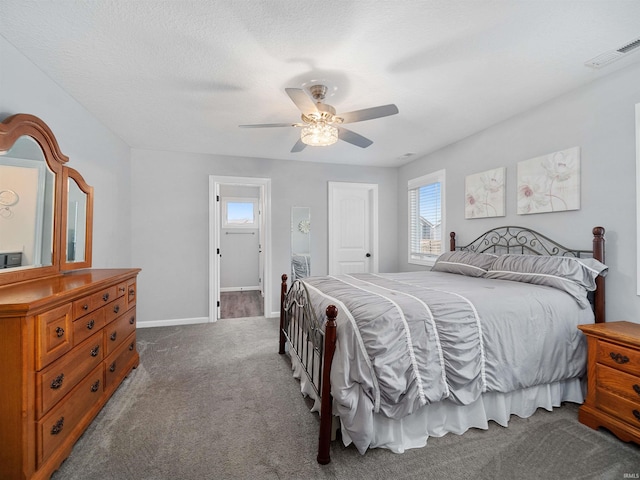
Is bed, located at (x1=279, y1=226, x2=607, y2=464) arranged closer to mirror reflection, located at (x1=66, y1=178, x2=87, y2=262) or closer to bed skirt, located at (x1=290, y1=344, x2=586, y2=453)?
bed skirt, located at (x1=290, y1=344, x2=586, y2=453)

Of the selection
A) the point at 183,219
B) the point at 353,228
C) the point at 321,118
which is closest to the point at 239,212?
the point at 183,219

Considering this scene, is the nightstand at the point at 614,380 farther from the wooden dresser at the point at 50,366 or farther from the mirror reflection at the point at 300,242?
the mirror reflection at the point at 300,242

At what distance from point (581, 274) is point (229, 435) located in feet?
8.95

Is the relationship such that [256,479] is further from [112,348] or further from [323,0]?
[323,0]

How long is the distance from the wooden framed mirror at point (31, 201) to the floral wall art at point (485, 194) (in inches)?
159

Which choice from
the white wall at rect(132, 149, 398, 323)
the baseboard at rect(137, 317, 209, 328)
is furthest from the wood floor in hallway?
the white wall at rect(132, 149, 398, 323)

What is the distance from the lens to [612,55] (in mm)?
2109

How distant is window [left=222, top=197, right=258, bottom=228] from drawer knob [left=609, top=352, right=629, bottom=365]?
6119 millimetres

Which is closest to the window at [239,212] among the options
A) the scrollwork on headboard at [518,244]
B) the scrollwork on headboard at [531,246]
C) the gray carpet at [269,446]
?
the scrollwork on headboard at [531,246]

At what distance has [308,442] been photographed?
73.5 inches

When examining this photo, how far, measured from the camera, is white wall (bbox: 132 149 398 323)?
14.0ft

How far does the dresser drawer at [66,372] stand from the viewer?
4.91ft

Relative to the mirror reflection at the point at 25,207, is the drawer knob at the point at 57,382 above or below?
below

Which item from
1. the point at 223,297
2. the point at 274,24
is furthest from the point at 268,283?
the point at 274,24
